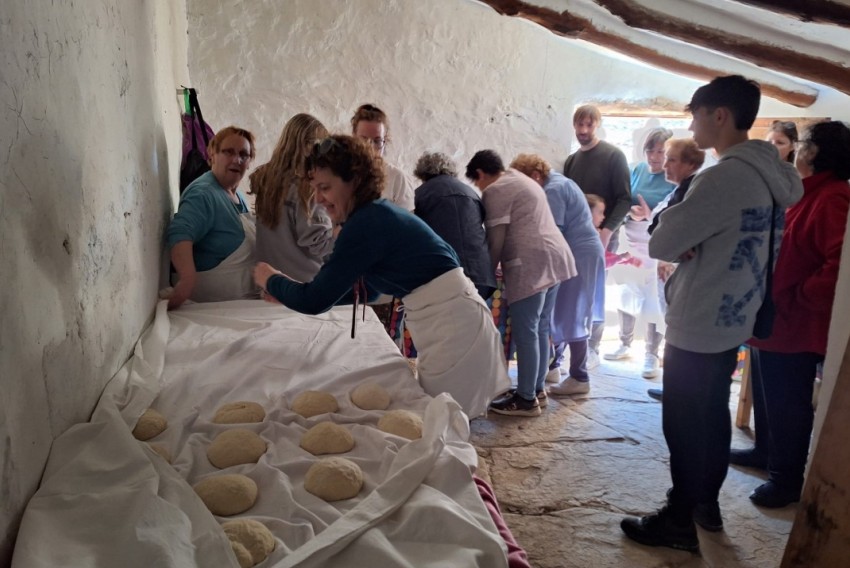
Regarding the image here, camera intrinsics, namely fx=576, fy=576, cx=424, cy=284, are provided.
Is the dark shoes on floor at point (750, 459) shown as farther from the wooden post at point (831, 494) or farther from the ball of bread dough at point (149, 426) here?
the ball of bread dough at point (149, 426)

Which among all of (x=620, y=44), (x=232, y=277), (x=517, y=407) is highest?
(x=620, y=44)

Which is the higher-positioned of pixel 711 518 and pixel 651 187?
pixel 651 187

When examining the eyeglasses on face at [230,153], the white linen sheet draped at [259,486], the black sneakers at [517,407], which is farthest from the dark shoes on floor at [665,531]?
the eyeglasses on face at [230,153]

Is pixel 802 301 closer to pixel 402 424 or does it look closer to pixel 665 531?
pixel 665 531

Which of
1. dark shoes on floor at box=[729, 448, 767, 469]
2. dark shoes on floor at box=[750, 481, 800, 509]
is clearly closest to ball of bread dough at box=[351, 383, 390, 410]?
dark shoes on floor at box=[750, 481, 800, 509]

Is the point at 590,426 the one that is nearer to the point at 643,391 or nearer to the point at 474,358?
the point at 643,391

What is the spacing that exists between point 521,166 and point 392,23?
6.16 feet

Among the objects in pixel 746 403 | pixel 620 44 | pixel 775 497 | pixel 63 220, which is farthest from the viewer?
pixel 620 44

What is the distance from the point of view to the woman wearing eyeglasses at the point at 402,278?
5.16 ft

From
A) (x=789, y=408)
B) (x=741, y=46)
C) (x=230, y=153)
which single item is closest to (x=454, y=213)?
→ (x=230, y=153)

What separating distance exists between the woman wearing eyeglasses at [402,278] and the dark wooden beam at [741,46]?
2.40 m

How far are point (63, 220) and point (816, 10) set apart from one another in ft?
9.38

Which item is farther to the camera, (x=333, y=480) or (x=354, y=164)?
(x=354, y=164)

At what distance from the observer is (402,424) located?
1.29 metres
